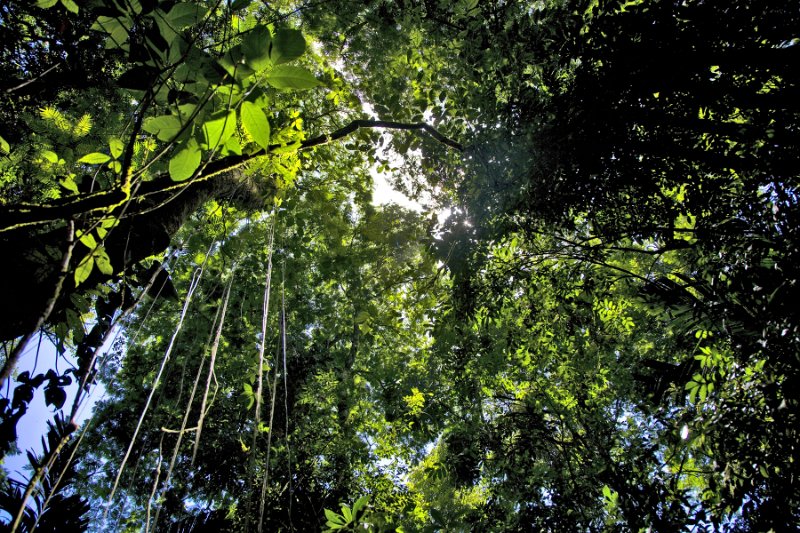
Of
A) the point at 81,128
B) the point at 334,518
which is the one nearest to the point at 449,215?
the point at 334,518

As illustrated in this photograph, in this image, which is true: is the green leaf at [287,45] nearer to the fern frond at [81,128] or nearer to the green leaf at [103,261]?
the green leaf at [103,261]

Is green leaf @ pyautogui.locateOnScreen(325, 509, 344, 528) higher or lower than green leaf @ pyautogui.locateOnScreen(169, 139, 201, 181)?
lower

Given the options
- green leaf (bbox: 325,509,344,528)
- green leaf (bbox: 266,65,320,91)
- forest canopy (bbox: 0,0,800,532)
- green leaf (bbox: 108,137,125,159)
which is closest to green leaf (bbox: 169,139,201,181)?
forest canopy (bbox: 0,0,800,532)

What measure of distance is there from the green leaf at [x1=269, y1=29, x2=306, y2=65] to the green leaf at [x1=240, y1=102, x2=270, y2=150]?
10cm

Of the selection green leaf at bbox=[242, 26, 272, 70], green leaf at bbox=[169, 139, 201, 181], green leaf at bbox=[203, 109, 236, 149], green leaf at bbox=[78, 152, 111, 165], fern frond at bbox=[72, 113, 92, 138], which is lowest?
green leaf at bbox=[169, 139, 201, 181]

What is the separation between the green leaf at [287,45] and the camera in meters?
0.68

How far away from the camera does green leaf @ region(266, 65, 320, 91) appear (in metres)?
0.72

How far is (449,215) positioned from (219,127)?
313cm

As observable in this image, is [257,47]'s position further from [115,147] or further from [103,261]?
[103,261]

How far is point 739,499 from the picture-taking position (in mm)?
1777

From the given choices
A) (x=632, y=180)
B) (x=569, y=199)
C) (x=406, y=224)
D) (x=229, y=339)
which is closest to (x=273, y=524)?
(x=229, y=339)

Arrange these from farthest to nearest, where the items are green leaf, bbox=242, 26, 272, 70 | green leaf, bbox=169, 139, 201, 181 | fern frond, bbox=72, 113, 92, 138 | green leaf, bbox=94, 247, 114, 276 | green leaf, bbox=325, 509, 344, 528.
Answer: fern frond, bbox=72, 113, 92, 138 < green leaf, bbox=325, 509, 344, 528 < green leaf, bbox=94, 247, 114, 276 < green leaf, bbox=169, 139, 201, 181 < green leaf, bbox=242, 26, 272, 70

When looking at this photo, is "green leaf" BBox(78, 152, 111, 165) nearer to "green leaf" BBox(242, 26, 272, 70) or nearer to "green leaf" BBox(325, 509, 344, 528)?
"green leaf" BBox(242, 26, 272, 70)

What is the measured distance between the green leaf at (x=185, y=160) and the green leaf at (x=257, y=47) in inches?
8.9
